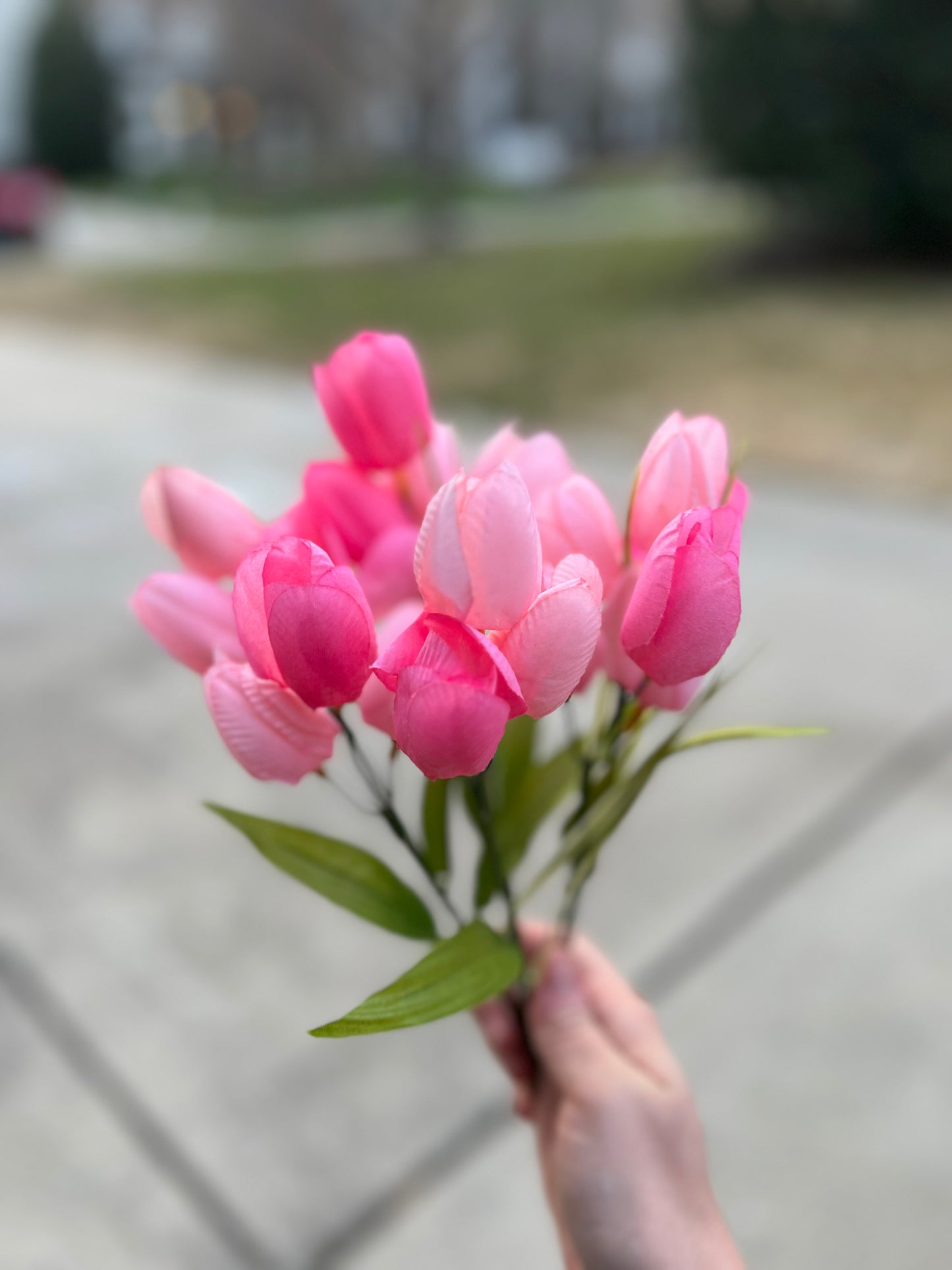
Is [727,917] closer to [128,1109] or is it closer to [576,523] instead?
[128,1109]

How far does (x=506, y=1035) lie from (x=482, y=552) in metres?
0.62

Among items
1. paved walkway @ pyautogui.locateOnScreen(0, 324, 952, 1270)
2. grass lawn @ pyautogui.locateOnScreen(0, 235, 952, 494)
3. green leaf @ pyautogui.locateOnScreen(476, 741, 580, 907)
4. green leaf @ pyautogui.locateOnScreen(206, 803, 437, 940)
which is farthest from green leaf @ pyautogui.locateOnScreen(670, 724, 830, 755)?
grass lawn @ pyautogui.locateOnScreen(0, 235, 952, 494)

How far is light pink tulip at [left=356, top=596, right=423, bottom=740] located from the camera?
650 mm

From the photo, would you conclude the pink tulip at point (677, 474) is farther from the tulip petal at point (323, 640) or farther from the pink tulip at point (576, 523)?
the tulip petal at point (323, 640)

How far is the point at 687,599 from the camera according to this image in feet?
1.99

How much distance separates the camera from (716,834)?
8.25ft

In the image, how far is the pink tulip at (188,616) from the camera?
27.5 inches

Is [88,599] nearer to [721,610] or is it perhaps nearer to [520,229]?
[721,610]

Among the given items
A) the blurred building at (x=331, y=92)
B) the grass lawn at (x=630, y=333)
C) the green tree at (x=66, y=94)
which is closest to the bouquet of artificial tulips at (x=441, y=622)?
the grass lawn at (x=630, y=333)

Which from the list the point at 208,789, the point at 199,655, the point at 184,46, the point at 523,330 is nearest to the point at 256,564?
the point at 199,655

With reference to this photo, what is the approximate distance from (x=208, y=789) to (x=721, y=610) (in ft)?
7.53

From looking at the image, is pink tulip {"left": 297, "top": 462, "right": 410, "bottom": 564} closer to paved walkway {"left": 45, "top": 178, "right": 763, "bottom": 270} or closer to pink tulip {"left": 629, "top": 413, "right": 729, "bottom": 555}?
pink tulip {"left": 629, "top": 413, "right": 729, "bottom": 555}

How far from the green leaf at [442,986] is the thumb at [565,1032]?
0.23 meters

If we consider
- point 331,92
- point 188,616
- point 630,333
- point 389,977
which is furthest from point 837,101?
point 331,92
